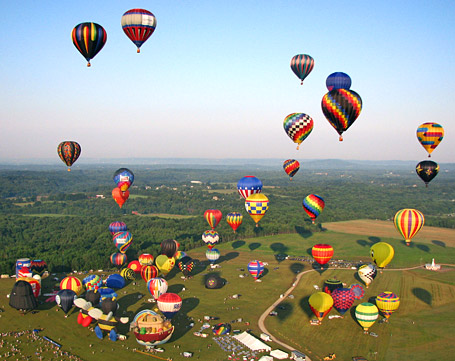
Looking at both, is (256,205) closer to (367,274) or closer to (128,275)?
(367,274)

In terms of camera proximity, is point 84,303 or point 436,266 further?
point 436,266

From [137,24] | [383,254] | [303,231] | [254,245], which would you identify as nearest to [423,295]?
[383,254]

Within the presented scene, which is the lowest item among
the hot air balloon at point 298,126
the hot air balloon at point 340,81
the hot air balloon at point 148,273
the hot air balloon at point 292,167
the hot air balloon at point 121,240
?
the hot air balloon at point 148,273

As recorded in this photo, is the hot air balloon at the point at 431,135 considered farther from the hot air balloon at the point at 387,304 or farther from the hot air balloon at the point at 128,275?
the hot air balloon at the point at 128,275

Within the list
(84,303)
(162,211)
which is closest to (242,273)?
(84,303)

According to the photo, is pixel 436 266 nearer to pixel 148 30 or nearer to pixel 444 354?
pixel 444 354

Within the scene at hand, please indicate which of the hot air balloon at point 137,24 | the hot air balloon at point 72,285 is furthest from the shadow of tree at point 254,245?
the hot air balloon at point 137,24
